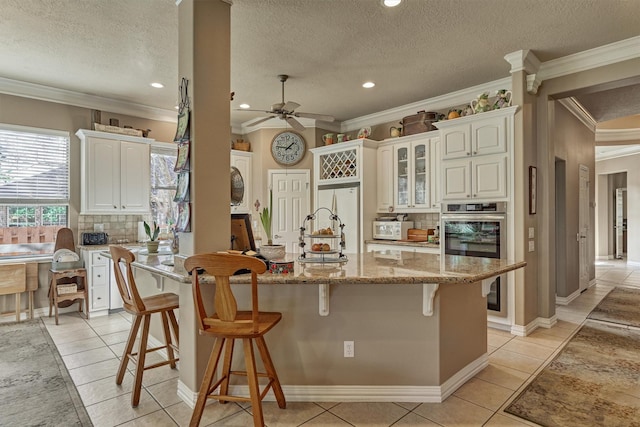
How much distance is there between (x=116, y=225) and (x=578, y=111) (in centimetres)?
674

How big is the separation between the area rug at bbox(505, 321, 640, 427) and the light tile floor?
9cm

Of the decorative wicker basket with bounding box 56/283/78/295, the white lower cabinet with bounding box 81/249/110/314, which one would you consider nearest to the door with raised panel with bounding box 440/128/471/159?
the white lower cabinet with bounding box 81/249/110/314

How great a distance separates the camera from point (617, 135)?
6988mm

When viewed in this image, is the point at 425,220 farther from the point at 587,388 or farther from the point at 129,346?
the point at 129,346

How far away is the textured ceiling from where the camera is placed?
282 cm

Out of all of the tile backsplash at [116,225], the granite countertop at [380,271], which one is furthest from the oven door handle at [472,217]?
the tile backsplash at [116,225]

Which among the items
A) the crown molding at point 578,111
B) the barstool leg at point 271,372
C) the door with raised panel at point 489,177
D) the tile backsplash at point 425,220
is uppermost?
the crown molding at point 578,111

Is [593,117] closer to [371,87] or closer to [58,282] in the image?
[371,87]

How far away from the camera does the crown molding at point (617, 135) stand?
685 centimetres

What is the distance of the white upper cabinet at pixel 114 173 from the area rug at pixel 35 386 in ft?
5.81

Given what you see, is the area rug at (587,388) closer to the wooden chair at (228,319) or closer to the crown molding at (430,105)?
the wooden chair at (228,319)

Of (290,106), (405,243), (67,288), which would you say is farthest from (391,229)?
(67,288)

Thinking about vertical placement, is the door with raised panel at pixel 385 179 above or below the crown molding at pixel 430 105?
below

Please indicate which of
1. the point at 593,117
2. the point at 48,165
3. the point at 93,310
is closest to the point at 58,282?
the point at 93,310
